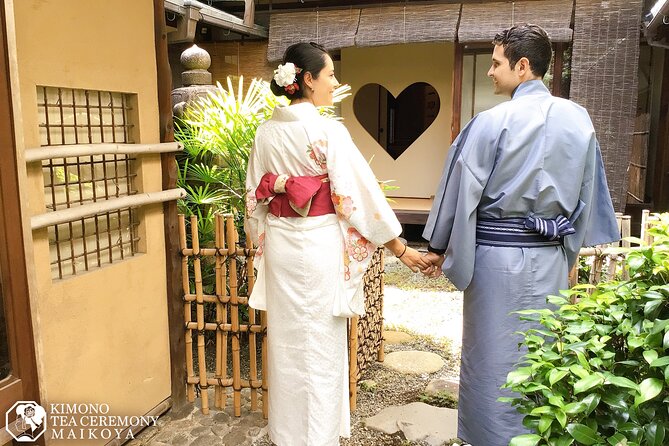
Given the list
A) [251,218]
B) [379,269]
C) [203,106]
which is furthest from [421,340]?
[203,106]

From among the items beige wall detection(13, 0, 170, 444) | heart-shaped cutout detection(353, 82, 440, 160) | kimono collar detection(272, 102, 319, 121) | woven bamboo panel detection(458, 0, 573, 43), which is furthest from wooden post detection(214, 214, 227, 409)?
heart-shaped cutout detection(353, 82, 440, 160)

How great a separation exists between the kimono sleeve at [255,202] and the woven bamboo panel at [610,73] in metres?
6.34

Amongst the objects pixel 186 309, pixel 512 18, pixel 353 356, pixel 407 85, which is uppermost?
pixel 512 18

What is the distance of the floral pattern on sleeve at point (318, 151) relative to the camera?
300 cm

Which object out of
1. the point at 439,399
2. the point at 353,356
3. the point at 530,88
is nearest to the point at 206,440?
the point at 353,356

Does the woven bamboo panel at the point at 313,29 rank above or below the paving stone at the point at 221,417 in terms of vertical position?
above

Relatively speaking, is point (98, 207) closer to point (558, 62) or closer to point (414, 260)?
point (414, 260)

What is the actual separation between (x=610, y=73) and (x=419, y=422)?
6350mm

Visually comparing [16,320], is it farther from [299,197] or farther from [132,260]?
[299,197]

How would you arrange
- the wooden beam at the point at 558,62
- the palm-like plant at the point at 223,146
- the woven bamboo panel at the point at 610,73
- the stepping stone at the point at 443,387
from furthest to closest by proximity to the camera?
the wooden beam at the point at 558,62, the woven bamboo panel at the point at 610,73, the palm-like plant at the point at 223,146, the stepping stone at the point at 443,387

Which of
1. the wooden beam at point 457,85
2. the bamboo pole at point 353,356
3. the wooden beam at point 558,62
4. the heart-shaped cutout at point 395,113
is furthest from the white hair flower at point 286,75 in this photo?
the heart-shaped cutout at point 395,113

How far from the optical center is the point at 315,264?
3.05 metres

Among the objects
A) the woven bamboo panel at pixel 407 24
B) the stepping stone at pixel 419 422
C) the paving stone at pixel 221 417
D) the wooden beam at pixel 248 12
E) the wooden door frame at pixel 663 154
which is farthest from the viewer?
the wooden beam at pixel 248 12

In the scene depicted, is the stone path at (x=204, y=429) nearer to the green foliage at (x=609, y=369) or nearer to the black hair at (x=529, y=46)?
the green foliage at (x=609, y=369)
